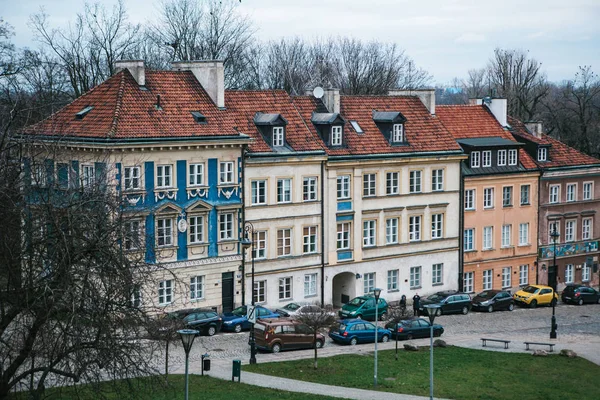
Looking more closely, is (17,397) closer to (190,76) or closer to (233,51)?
(190,76)

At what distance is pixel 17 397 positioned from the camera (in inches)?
1249

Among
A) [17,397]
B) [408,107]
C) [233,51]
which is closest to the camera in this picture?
[17,397]

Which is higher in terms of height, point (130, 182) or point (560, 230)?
point (130, 182)

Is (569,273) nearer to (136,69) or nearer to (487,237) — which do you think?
(487,237)

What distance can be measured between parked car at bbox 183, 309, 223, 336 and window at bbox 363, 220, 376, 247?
13.7 metres

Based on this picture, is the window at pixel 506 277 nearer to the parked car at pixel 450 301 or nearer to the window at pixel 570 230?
the window at pixel 570 230

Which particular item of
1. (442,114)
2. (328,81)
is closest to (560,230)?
(442,114)

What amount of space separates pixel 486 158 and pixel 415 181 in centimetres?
649

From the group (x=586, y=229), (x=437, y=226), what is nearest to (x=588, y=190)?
(x=586, y=229)

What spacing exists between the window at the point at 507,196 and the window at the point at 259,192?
19.2 m

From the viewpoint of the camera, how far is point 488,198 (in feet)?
225

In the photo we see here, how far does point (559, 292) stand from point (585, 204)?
22.9ft

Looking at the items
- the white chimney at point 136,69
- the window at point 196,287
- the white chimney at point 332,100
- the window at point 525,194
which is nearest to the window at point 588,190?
the window at point 525,194

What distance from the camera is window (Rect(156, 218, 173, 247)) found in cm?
5325
